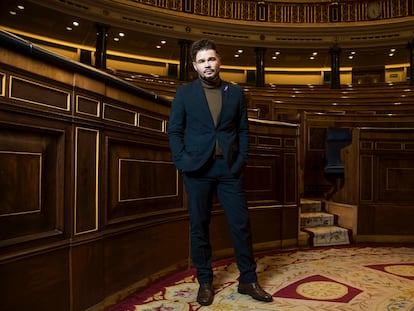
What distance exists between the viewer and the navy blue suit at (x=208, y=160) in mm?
1570

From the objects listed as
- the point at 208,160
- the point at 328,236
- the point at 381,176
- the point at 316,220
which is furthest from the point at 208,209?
the point at 381,176

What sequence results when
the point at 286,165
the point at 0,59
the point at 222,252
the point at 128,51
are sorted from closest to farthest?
the point at 0,59, the point at 222,252, the point at 286,165, the point at 128,51

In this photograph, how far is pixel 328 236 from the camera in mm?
3139

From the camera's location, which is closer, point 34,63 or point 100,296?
point 34,63

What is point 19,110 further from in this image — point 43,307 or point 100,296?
point 100,296

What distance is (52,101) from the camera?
48.8 inches

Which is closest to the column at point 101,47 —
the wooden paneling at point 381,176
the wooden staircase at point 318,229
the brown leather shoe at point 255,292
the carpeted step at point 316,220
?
the wooden staircase at point 318,229

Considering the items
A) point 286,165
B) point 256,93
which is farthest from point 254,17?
point 286,165

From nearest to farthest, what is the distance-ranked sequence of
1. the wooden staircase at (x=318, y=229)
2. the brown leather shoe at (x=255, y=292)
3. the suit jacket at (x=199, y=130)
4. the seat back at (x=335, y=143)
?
the suit jacket at (x=199, y=130) → the brown leather shoe at (x=255, y=292) → the wooden staircase at (x=318, y=229) → the seat back at (x=335, y=143)

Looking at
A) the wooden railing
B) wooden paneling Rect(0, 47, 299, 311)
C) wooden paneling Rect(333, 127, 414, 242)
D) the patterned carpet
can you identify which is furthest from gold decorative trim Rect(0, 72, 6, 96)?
the wooden railing

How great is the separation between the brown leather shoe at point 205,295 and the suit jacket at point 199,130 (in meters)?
0.52

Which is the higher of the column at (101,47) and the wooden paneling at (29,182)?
the column at (101,47)

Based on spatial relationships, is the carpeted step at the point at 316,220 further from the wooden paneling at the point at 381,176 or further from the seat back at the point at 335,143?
the seat back at the point at 335,143

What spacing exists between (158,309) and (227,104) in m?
0.89
